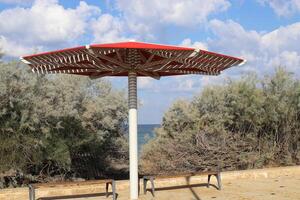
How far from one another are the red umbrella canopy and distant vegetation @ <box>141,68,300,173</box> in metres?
4.54

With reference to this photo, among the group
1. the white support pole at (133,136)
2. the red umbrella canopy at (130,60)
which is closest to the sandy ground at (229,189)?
the white support pole at (133,136)

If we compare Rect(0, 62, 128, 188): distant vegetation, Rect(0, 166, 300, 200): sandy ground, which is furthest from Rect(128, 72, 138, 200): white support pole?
Rect(0, 62, 128, 188): distant vegetation

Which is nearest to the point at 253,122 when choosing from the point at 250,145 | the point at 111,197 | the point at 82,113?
the point at 250,145

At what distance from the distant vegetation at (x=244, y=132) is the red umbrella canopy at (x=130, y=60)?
4.54 m

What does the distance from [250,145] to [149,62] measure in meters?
6.88

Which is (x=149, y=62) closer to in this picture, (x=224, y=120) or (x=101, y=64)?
(x=101, y=64)

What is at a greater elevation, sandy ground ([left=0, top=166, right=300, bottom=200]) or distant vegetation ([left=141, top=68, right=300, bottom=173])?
distant vegetation ([left=141, top=68, right=300, bottom=173])

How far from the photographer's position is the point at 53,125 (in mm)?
11414

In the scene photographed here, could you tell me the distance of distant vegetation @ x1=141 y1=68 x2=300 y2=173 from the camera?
14.0 metres

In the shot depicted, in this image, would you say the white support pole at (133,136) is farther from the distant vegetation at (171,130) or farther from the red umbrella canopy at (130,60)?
the distant vegetation at (171,130)

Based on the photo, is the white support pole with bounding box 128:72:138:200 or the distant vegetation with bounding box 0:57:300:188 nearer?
the white support pole with bounding box 128:72:138:200

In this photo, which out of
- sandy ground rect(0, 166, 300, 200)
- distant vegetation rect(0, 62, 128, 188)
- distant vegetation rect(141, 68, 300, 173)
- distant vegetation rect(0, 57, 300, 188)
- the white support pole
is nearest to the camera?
the white support pole

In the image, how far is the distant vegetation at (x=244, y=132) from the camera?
45.9ft

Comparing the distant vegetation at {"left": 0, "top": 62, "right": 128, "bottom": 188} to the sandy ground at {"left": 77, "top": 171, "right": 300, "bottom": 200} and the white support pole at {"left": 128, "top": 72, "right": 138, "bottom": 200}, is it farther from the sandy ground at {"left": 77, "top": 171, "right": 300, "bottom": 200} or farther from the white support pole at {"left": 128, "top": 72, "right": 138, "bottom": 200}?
the white support pole at {"left": 128, "top": 72, "right": 138, "bottom": 200}
